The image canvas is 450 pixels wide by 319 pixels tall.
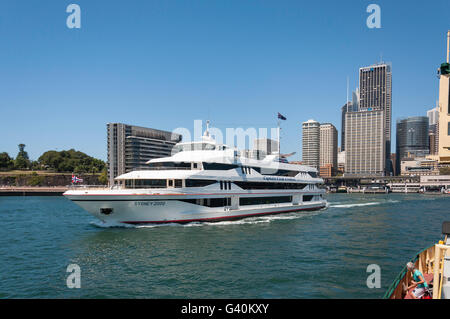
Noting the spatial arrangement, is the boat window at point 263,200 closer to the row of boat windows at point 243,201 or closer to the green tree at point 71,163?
the row of boat windows at point 243,201

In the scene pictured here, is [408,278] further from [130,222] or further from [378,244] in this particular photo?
[130,222]

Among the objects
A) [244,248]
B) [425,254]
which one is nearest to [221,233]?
[244,248]

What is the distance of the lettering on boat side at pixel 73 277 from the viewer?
11984 mm

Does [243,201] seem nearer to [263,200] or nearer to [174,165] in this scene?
[263,200]

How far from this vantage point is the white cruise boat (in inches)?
887

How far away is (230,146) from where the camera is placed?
3172 cm

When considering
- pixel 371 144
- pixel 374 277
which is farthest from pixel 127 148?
pixel 371 144

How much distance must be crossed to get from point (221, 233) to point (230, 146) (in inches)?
476

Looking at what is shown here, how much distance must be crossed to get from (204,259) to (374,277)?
805 cm

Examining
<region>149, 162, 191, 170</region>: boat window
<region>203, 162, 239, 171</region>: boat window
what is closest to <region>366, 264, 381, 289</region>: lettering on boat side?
<region>203, 162, 239, 171</region>: boat window

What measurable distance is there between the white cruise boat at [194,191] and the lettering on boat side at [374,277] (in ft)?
47.6

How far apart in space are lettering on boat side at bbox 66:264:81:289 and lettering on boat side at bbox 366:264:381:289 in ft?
39.2

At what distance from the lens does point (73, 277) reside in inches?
502

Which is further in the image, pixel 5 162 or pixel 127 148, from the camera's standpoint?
pixel 127 148
